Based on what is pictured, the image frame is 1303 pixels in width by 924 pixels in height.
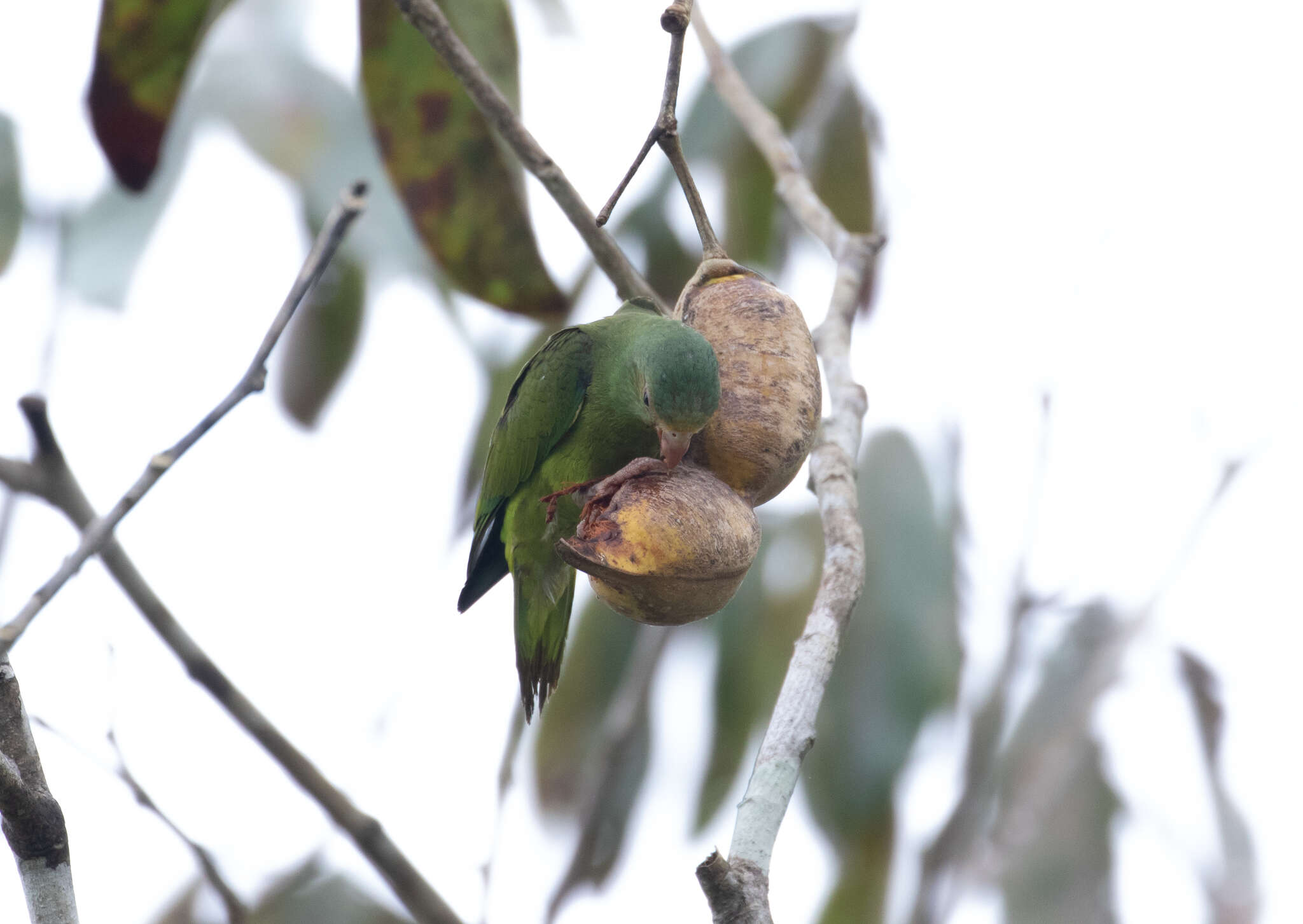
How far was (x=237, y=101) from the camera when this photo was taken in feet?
17.9

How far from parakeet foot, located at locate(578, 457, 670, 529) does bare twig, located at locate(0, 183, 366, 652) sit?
2.39 feet

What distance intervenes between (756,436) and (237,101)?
4020 mm

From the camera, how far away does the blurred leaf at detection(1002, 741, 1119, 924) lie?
522cm

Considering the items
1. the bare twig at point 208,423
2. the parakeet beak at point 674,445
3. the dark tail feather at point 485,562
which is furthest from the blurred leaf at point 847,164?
the bare twig at point 208,423

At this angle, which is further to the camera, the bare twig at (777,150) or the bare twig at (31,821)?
the bare twig at (777,150)

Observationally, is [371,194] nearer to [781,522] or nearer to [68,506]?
[781,522]

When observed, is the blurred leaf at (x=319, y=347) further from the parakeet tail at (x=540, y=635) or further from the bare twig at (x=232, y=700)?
the bare twig at (x=232, y=700)

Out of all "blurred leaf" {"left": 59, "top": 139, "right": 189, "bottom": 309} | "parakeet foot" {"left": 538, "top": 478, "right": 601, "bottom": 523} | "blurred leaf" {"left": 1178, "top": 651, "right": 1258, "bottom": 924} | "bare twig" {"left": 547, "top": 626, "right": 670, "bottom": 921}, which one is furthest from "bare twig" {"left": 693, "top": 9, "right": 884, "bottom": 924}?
"blurred leaf" {"left": 59, "top": 139, "right": 189, "bottom": 309}

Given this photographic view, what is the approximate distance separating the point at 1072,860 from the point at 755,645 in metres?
1.77

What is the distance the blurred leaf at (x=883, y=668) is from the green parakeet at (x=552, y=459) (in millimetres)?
1304

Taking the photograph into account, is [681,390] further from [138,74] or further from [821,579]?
[138,74]

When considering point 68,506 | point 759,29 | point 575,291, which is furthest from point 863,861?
point 759,29

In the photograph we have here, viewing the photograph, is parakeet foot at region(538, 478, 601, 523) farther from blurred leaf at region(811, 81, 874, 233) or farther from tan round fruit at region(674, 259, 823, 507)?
blurred leaf at region(811, 81, 874, 233)

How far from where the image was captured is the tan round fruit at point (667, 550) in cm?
215
